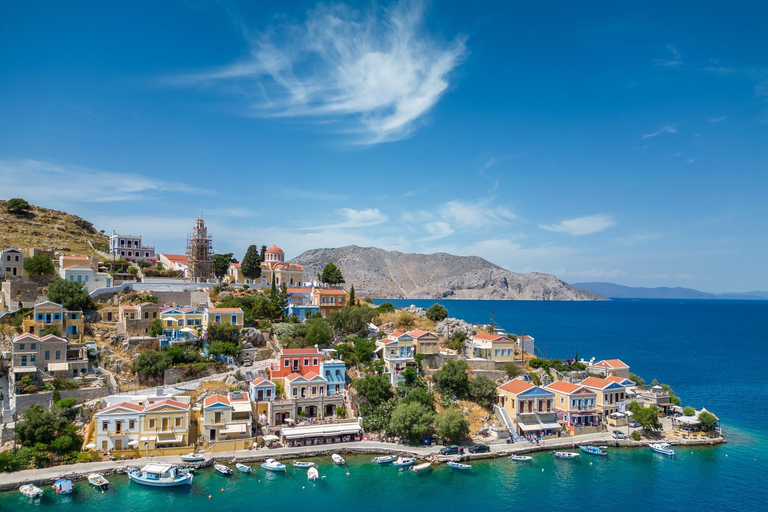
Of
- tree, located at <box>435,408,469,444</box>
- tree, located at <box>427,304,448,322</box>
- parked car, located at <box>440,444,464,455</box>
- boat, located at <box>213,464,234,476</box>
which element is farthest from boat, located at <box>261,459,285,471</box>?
tree, located at <box>427,304,448,322</box>

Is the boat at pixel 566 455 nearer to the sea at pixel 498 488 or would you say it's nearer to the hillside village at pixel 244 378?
the sea at pixel 498 488

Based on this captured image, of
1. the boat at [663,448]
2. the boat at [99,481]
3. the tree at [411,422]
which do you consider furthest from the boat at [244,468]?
the boat at [663,448]

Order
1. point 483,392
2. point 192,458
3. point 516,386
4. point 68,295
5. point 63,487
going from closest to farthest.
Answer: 1. point 63,487
2. point 192,458
3. point 516,386
4. point 483,392
5. point 68,295

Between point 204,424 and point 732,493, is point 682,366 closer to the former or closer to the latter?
point 732,493

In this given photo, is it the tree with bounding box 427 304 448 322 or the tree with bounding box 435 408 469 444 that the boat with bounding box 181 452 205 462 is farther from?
the tree with bounding box 427 304 448 322

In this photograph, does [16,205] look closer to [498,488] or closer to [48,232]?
[48,232]

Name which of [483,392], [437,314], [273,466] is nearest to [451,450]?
[483,392]
